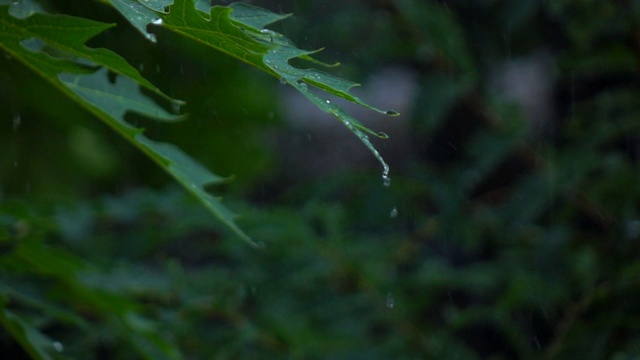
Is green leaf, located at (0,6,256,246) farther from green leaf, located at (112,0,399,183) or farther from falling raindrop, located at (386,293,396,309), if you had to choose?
falling raindrop, located at (386,293,396,309)

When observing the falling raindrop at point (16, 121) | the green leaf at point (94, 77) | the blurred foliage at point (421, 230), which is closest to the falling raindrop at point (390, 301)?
the blurred foliage at point (421, 230)

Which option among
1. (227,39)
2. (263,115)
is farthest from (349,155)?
(227,39)

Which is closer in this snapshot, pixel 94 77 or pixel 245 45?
pixel 245 45

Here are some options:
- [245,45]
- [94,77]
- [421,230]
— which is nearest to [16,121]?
[421,230]

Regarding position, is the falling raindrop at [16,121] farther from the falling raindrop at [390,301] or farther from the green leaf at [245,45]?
the green leaf at [245,45]

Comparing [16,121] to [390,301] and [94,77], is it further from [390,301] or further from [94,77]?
[94,77]

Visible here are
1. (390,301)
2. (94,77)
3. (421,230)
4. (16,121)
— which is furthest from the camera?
(16,121)

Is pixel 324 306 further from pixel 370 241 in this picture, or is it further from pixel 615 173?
pixel 615 173

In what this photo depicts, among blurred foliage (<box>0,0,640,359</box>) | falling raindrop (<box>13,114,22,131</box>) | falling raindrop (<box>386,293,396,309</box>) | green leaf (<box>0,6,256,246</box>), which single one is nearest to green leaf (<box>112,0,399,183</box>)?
green leaf (<box>0,6,256,246</box>)
